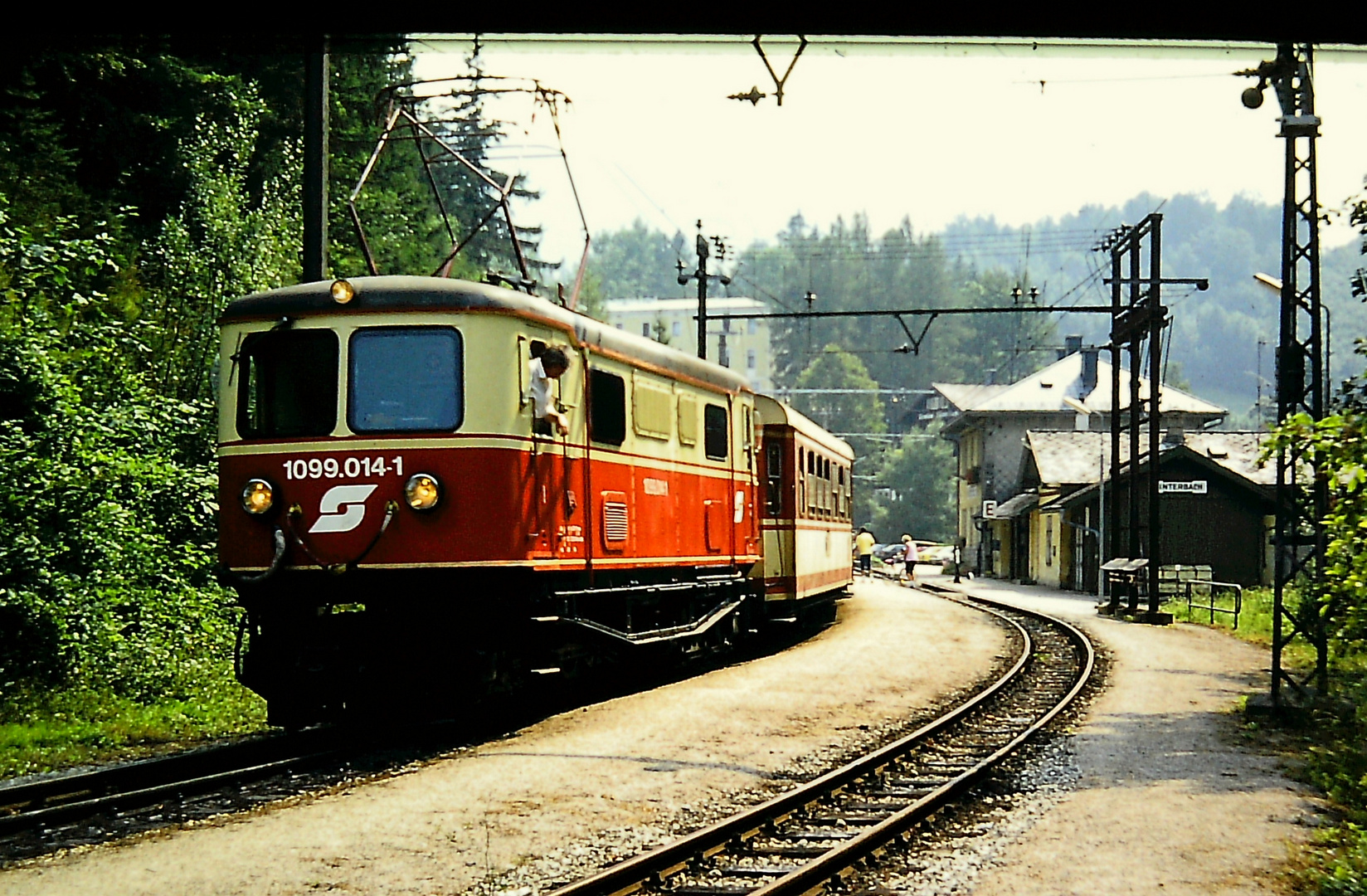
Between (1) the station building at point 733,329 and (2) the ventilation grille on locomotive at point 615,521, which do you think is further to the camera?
(1) the station building at point 733,329

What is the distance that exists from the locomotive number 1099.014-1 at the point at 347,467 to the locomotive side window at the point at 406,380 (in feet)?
0.84

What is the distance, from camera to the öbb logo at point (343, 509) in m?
11.9

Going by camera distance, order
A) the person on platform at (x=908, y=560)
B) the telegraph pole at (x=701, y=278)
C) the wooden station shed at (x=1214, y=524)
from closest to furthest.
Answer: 1. the telegraph pole at (x=701, y=278)
2. the wooden station shed at (x=1214, y=524)
3. the person on platform at (x=908, y=560)

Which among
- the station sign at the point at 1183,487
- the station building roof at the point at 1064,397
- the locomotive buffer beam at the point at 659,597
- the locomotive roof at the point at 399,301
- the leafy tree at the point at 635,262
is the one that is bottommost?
the locomotive buffer beam at the point at 659,597

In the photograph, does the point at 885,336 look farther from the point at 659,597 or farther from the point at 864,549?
the point at 659,597

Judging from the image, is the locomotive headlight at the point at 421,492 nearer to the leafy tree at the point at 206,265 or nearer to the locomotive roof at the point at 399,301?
the locomotive roof at the point at 399,301

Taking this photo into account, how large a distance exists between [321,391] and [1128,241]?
25846 millimetres

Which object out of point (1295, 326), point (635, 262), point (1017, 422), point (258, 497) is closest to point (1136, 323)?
point (1295, 326)

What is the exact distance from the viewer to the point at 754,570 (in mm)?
19719

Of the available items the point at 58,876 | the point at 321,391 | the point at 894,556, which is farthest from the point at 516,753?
the point at 894,556

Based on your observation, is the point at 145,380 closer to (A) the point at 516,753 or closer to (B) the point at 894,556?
(A) the point at 516,753

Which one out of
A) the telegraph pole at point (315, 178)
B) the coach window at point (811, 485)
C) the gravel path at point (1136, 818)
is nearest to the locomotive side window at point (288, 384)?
the telegraph pole at point (315, 178)

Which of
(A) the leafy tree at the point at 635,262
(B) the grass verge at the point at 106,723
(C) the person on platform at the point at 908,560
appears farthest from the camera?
(A) the leafy tree at the point at 635,262

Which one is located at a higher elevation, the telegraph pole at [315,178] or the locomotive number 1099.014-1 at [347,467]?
the telegraph pole at [315,178]
